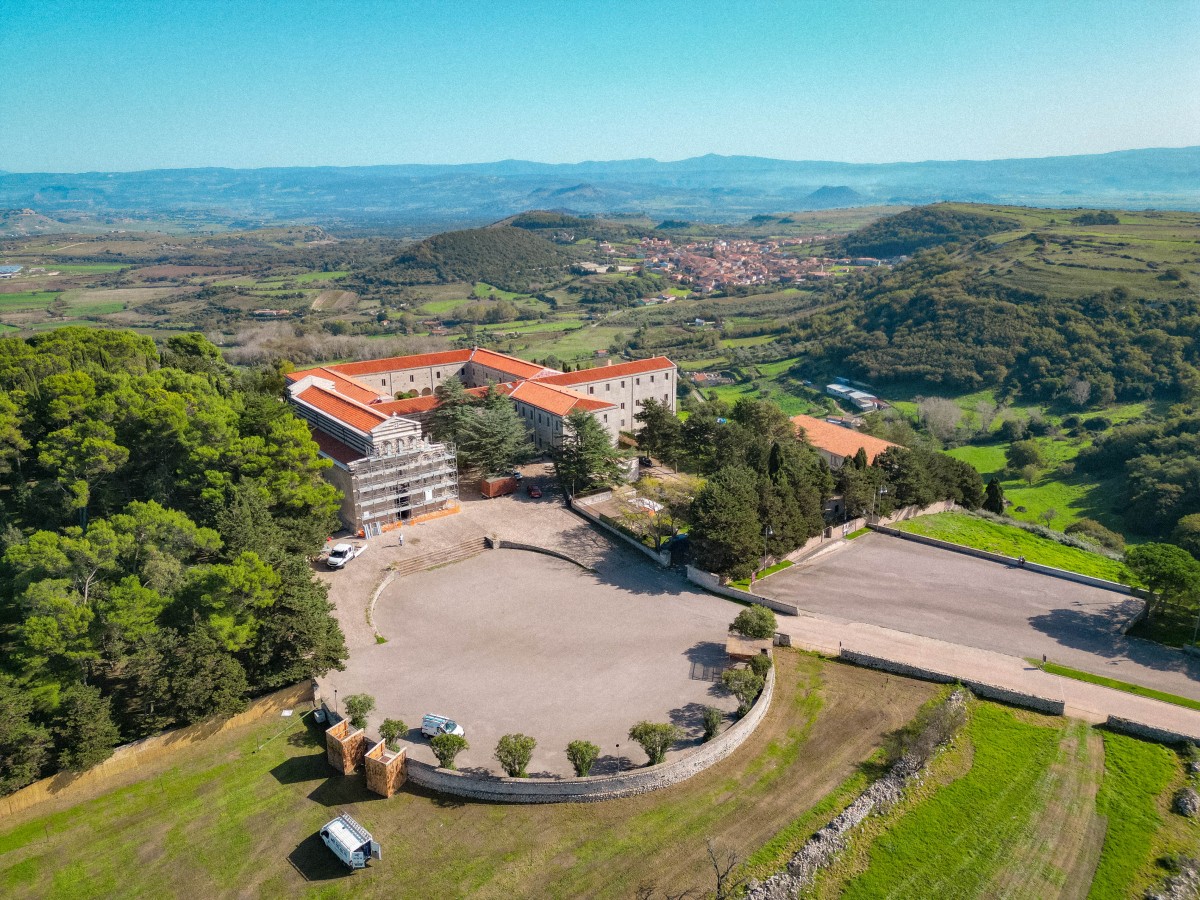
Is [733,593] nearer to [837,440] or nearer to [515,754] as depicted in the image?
[515,754]

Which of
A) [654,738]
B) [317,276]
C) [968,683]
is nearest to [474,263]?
[317,276]

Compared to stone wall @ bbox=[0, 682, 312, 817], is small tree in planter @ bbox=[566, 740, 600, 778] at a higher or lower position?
higher

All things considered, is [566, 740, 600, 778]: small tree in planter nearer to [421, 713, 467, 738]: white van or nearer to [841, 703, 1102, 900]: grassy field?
[421, 713, 467, 738]: white van

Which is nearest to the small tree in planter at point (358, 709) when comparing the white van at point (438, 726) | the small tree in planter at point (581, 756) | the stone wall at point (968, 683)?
the white van at point (438, 726)

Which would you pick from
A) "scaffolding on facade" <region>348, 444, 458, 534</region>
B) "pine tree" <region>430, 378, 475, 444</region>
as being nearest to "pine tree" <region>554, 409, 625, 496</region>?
"scaffolding on facade" <region>348, 444, 458, 534</region>

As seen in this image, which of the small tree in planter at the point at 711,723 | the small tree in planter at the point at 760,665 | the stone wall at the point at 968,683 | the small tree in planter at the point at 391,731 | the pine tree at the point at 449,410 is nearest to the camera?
the small tree in planter at the point at 391,731

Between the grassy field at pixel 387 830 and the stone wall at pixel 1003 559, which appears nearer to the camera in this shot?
the grassy field at pixel 387 830

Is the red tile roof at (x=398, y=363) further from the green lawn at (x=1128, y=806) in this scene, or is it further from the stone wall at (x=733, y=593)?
the green lawn at (x=1128, y=806)
